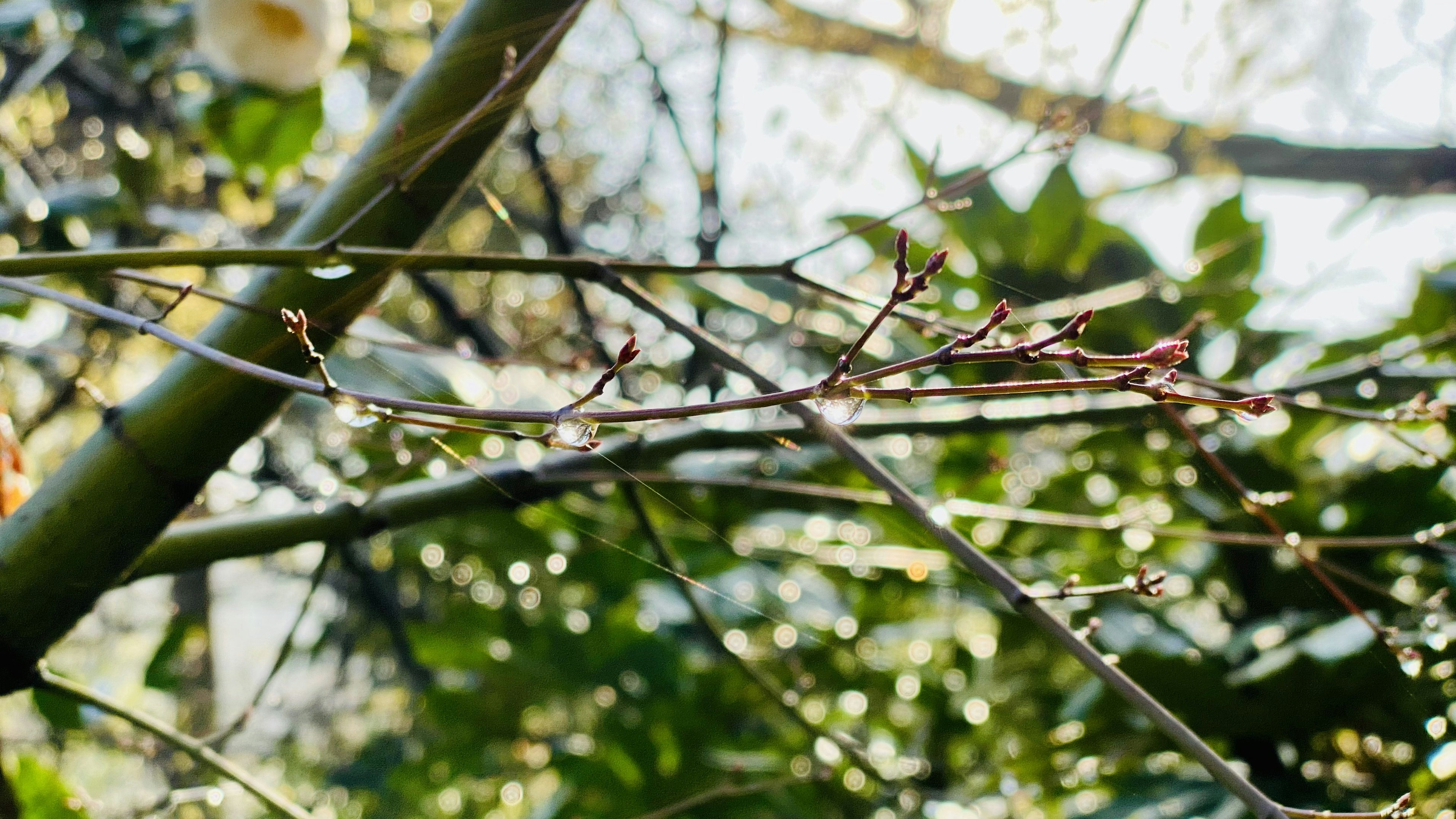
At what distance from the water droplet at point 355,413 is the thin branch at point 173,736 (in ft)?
1.10

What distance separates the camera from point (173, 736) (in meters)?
0.56

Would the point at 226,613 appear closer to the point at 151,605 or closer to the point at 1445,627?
the point at 151,605

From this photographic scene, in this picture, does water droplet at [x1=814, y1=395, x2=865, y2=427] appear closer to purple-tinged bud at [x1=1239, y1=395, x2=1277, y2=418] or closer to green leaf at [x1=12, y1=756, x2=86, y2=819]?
purple-tinged bud at [x1=1239, y1=395, x2=1277, y2=418]

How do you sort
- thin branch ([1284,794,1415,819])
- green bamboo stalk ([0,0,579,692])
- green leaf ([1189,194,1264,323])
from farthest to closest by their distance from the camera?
green leaf ([1189,194,1264,323]) → green bamboo stalk ([0,0,579,692]) → thin branch ([1284,794,1415,819])

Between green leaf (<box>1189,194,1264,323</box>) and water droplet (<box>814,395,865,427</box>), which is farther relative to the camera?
green leaf (<box>1189,194,1264,323</box>)

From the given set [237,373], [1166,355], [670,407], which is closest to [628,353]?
[670,407]

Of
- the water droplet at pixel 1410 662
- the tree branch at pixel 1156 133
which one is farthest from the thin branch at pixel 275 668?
the tree branch at pixel 1156 133

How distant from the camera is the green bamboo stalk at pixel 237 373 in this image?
18.1 inches

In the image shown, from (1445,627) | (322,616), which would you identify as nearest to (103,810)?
(322,616)

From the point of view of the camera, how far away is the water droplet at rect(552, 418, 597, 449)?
266 millimetres

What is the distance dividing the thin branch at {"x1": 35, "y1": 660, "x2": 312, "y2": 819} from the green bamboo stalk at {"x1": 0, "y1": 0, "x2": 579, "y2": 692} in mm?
25

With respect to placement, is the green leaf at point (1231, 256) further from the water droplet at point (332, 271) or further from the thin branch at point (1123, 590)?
the water droplet at point (332, 271)

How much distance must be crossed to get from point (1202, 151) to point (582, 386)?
3.21 ft

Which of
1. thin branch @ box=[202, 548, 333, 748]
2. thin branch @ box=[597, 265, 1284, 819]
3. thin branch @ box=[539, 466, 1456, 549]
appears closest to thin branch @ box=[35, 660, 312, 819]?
thin branch @ box=[202, 548, 333, 748]
